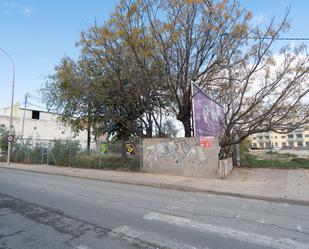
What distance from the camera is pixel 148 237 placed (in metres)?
4.80

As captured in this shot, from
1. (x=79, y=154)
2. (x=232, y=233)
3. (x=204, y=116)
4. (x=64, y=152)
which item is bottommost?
(x=232, y=233)

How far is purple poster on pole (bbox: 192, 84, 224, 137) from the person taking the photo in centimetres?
1382

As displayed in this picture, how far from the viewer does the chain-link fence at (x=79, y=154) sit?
18.4m

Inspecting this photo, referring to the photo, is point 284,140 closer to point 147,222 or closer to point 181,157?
point 181,157

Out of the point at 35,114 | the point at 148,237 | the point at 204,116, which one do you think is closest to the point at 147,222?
the point at 148,237

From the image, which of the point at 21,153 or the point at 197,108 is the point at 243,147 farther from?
the point at 21,153

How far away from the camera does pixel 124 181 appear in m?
12.8

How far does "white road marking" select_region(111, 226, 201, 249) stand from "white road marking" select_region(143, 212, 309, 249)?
2.84 ft

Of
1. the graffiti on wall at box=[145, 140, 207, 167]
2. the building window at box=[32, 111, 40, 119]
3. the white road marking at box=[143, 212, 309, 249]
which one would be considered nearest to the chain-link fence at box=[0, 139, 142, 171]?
the graffiti on wall at box=[145, 140, 207, 167]

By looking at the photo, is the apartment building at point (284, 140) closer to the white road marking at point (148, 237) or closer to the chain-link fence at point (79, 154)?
the chain-link fence at point (79, 154)

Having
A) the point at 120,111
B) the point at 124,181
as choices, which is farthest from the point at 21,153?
the point at 124,181

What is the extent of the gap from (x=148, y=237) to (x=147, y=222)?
0.96 metres

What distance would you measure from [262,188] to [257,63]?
8.39 metres

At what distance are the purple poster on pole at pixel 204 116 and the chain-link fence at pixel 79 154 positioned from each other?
4.77 meters
